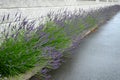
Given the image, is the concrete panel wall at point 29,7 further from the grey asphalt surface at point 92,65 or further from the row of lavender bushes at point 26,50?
the grey asphalt surface at point 92,65

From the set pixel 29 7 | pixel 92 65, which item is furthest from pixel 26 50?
pixel 29 7

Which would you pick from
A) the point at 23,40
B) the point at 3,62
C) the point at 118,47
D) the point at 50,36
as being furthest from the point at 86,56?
the point at 3,62

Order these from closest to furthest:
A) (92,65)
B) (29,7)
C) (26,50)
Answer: (26,50) < (92,65) < (29,7)

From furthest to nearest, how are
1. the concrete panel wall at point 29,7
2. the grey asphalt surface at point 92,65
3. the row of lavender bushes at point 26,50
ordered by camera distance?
1. the concrete panel wall at point 29,7
2. the grey asphalt surface at point 92,65
3. the row of lavender bushes at point 26,50

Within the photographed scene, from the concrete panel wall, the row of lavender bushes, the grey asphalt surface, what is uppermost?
the concrete panel wall

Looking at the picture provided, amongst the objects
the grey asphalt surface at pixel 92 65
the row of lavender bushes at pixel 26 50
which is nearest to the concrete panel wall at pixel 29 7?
the row of lavender bushes at pixel 26 50

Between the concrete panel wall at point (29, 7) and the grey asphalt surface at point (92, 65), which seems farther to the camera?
the concrete panel wall at point (29, 7)

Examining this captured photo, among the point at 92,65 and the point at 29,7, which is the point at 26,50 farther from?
the point at 29,7

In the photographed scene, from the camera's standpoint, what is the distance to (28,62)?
199 inches

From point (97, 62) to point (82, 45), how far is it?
241 cm

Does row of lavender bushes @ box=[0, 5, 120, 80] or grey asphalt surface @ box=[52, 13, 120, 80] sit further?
grey asphalt surface @ box=[52, 13, 120, 80]

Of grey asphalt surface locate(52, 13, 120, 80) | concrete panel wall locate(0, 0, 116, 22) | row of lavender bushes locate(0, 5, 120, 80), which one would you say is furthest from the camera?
concrete panel wall locate(0, 0, 116, 22)

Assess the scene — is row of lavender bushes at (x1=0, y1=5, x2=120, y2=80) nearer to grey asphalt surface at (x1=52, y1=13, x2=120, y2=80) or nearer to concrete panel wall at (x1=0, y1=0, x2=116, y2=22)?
grey asphalt surface at (x1=52, y1=13, x2=120, y2=80)

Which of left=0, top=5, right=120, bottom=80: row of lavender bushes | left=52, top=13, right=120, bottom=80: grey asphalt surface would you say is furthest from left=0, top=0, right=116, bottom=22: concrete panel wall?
left=52, top=13, right=120, bottom=80: grey asphalt surface
